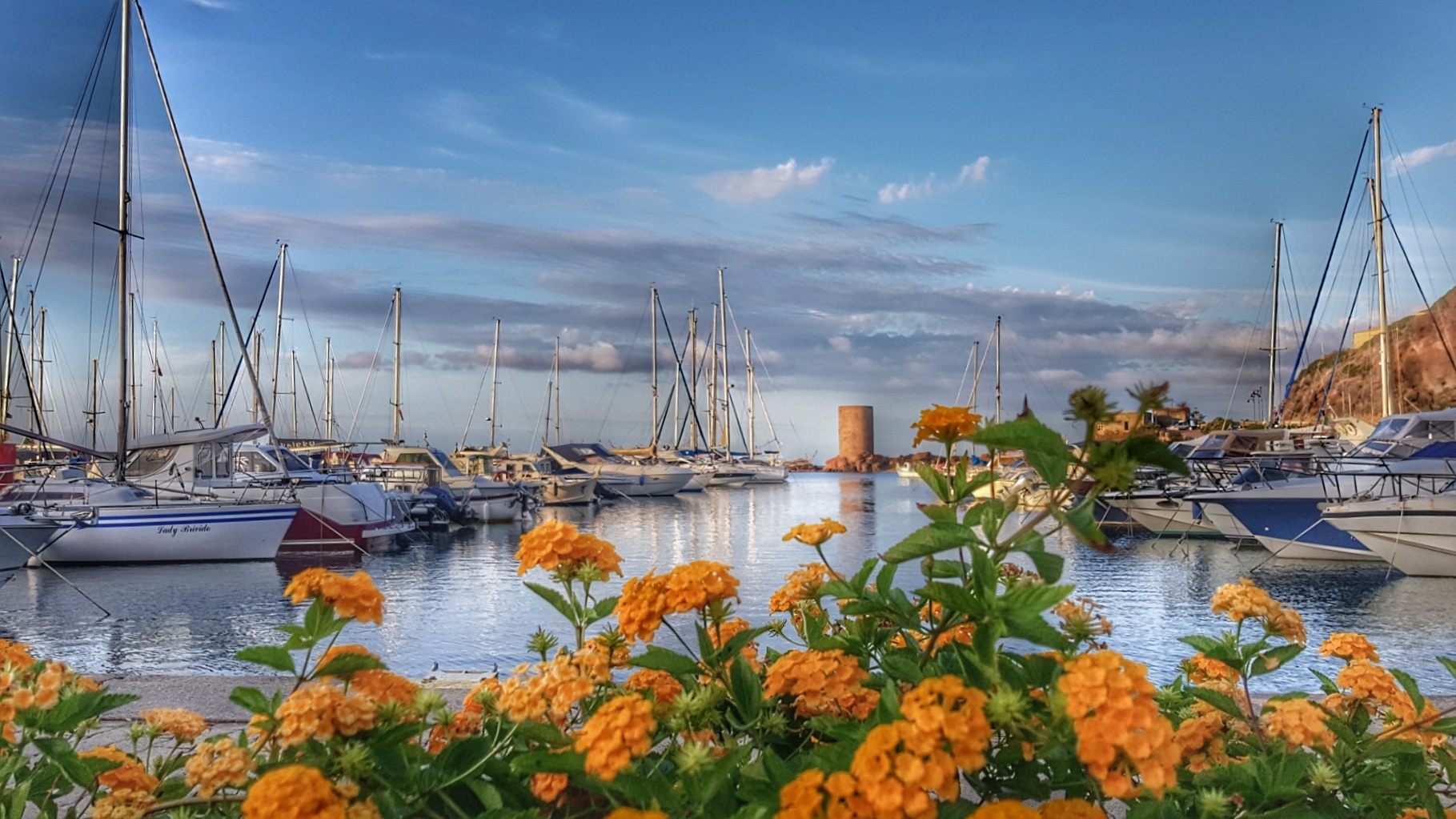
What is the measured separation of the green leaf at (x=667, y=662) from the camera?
1.68 meters

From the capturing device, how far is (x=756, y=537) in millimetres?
26766

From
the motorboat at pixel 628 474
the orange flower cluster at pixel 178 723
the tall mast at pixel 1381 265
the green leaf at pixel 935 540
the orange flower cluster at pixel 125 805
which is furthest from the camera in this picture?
the motorboat at pixel 628 474

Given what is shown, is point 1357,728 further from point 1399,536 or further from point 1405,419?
point 1405,419

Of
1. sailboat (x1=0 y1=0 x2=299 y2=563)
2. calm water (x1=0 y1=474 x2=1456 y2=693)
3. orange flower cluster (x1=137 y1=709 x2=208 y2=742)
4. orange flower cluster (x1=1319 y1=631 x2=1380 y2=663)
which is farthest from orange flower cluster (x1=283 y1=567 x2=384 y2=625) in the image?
sailboat (x1=0 y1=0 x2=299 y2=563)

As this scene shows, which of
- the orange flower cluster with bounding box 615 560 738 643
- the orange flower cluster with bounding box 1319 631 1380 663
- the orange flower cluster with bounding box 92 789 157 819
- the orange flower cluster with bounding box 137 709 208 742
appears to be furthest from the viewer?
the orange flower cluster with bounding box 1319 631 1380 663

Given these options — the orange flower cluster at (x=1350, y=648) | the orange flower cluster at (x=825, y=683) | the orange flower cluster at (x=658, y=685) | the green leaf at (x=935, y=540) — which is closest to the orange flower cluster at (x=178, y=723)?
the orange flower cluster at (x=658, y=685)

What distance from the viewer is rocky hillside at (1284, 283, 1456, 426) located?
58.2m

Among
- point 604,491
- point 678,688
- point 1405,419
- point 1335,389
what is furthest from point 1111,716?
point 1335,389

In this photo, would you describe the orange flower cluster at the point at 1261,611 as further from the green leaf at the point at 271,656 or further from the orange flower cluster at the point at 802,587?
the green leaf at the point at 271,656

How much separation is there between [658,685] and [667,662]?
153 mm

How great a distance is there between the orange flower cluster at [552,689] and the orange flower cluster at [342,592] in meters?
0.25

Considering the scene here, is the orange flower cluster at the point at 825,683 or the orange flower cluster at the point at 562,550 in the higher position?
the orange flower cluster at the point at 562,550

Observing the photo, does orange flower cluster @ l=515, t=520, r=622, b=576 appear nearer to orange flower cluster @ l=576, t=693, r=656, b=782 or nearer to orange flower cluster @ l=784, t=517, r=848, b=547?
orange flower cluster @ l=784, t=517, r=848, b=547

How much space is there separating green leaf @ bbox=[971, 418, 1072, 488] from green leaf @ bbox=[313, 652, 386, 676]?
1013 millimetres
